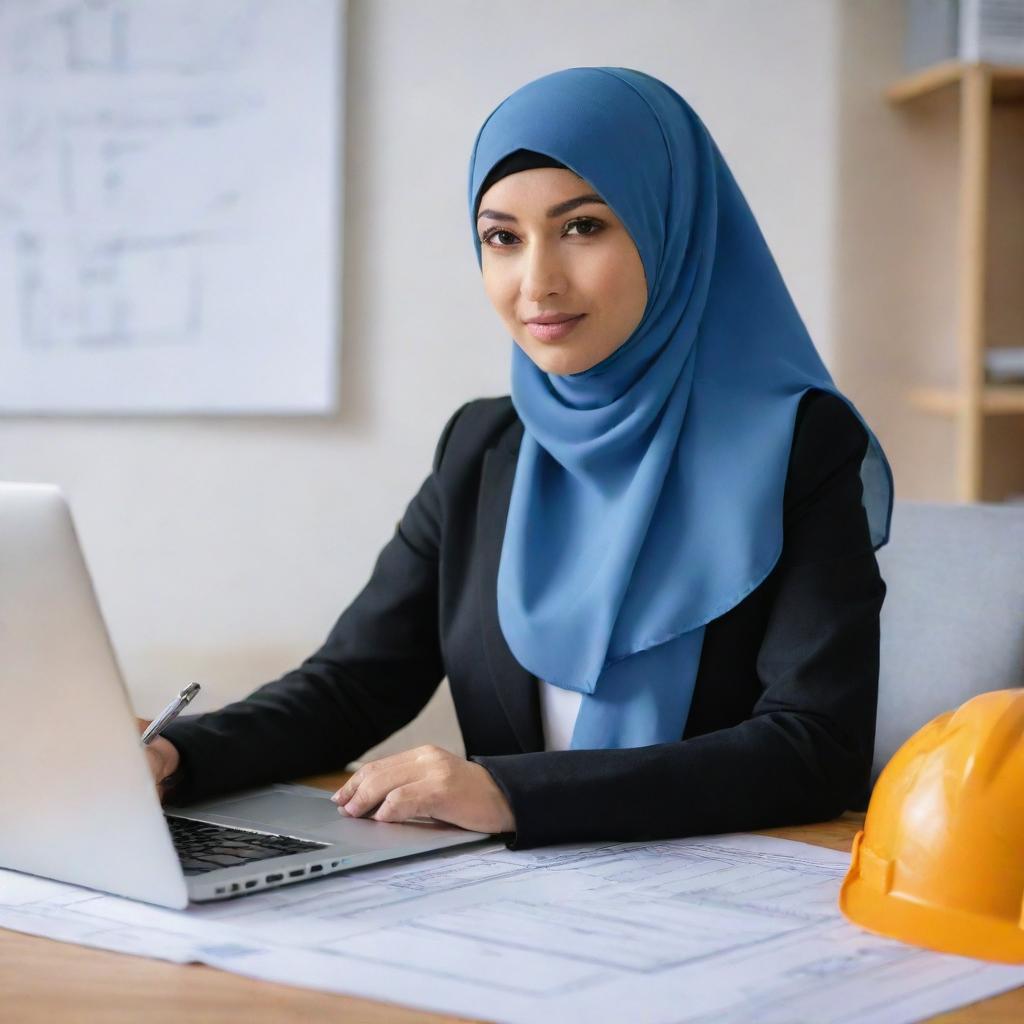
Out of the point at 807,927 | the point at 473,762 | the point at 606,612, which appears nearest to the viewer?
the point at 807,927

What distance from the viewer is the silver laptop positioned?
0.77 metres

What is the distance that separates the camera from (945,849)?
813 mm

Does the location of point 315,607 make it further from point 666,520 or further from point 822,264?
point 666,520

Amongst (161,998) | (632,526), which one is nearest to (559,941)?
(161,998)

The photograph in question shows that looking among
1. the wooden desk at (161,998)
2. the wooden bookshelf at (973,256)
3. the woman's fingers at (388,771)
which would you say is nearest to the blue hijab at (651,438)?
the woman's fingers at (388,771)

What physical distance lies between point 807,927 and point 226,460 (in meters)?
2.02

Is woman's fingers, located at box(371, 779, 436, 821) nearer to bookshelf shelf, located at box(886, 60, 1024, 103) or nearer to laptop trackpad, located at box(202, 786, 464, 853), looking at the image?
laptop trackpad, located at box(202, 786, 464, 853)

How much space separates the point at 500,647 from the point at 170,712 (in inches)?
15.4

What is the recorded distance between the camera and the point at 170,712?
42.4 inches

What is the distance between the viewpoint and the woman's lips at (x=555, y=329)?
1.30 meters

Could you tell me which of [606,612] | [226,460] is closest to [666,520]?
[606,612]

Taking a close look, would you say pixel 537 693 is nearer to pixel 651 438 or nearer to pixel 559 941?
pixel 651 438

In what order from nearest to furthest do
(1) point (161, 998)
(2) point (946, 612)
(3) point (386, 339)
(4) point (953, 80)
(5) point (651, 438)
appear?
1. (1) point (161, 998)
2. (5) point (651, 438)
3. (2) point (946, 612)
4. (4) point (953, 80)
5. (3) point (386, 339)

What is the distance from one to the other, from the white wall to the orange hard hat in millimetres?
1705
